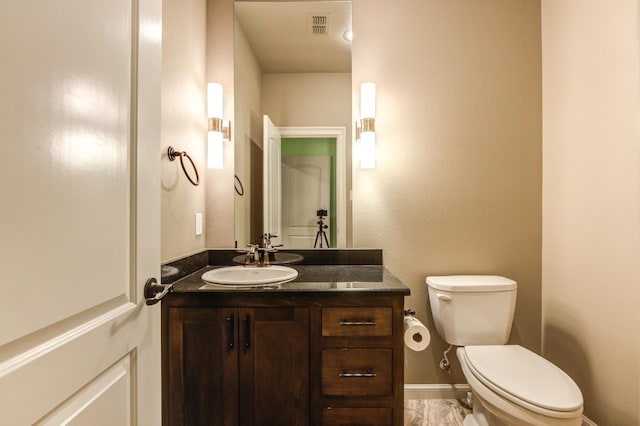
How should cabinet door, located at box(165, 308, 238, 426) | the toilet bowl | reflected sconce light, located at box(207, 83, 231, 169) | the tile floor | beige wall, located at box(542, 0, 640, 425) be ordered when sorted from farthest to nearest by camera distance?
1. reflected sconce light, located at box(207, 83, 231, 169)
2. the tile floor
3. beige wall, located at box(542, 0, 640, 425)
4. cabinet door, located at box(165, 308, 238, 426)
5. the toilet bowl

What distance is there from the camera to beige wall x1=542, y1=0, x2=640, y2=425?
1353mm

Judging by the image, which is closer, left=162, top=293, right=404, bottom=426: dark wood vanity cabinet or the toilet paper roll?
left=162, top=293, right=404, bottom=426: dark wood vanity cabinet

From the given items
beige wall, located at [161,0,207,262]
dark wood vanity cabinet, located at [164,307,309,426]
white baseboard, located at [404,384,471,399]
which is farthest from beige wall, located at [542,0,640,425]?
beige wall, located at [161,0,207,262]

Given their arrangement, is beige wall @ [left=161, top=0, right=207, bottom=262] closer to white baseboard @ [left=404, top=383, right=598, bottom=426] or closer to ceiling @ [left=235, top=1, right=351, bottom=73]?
ceiling @ [left=235, top=1, right=351, bottom=73]

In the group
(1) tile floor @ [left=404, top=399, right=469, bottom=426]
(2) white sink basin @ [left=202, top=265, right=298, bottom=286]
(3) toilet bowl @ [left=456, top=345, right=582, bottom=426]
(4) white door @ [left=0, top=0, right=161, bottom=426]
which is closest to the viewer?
(4) white door @ [left=0, top=0, right=161, bottom=426]

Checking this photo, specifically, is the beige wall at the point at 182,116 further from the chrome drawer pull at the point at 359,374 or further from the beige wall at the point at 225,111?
the chrome drawer pull at the point at 359,374

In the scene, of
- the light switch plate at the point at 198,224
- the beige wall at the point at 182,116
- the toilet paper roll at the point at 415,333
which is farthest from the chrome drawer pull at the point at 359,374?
the light switch plate at the point at 198,224

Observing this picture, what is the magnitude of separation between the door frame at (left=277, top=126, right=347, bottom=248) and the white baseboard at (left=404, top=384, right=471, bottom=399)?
3.12ft

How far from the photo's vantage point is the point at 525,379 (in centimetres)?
126

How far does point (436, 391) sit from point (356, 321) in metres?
1.00

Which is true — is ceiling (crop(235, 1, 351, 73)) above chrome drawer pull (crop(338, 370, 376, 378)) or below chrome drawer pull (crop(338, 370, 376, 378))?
above

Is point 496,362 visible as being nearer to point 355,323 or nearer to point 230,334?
point 355,323

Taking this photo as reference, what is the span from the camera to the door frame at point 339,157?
185cm

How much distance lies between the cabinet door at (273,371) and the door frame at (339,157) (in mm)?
708
